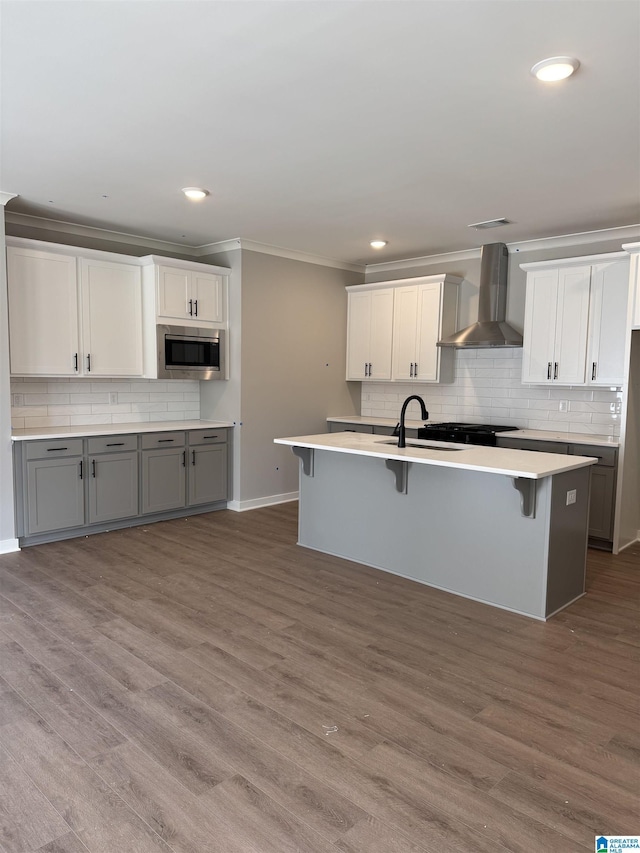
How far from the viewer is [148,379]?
5.96 metres

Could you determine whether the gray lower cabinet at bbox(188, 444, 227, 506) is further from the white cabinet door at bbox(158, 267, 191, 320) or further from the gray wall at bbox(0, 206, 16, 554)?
the gray wall at bbox(0, 206, 16, 554)

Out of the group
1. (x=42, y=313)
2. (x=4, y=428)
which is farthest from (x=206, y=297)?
(x=4, y=428)

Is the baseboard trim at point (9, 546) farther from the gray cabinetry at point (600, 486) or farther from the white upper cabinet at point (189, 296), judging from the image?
the gray cabinetry at point (600, 486)

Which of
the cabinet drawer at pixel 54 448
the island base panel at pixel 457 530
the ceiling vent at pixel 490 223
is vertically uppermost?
the ceiling vent at pixel 490 223

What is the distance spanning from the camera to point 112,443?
17.2 feet

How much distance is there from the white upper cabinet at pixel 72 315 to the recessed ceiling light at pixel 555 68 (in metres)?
4.03

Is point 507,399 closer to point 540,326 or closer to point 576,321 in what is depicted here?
point 540,326

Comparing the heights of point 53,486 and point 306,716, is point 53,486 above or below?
above

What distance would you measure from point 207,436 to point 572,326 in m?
3.55

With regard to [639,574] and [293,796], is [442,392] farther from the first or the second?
[293,796]

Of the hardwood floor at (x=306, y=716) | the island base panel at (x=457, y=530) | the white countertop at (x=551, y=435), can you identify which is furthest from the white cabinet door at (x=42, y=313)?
the white countertop at (x=551, y=435)

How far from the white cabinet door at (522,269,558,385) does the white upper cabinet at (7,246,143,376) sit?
3.67m

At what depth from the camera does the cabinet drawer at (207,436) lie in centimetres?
581

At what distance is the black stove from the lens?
5547 millimetres
